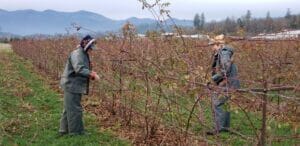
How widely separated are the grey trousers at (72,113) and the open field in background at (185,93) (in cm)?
57

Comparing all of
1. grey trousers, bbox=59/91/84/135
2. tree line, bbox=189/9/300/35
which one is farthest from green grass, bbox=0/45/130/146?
tree line, bbox=189/9/300/35

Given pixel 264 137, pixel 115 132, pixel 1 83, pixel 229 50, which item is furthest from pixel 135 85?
pixel 1 83

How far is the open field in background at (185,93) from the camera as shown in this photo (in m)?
3.59

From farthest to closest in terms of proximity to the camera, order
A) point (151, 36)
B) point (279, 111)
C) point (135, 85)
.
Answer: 1. point (135, 85)
2. point (151, 36)
3. point (279, 111)

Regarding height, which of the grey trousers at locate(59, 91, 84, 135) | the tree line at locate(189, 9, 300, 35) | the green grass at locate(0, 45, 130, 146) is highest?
the tree line at locate(189, 9, 300, 35)

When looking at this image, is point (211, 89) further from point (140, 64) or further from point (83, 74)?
point (83, 74)

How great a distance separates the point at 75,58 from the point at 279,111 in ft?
17.1

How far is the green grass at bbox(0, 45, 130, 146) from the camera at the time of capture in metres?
8.39

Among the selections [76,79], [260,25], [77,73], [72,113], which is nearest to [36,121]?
[72,113]

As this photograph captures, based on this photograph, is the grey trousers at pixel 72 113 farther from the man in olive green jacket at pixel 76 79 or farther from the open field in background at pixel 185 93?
the open field in background at pixel 185 93

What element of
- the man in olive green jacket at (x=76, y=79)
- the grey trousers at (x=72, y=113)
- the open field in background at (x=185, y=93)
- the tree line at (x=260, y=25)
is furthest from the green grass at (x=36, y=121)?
the tree line at (x=260, y=25)

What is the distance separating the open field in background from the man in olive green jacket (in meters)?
0.45

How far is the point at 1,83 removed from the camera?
16.3 meters

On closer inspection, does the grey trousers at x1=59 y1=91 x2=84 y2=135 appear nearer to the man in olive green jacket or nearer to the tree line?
the man in olive green jacket
